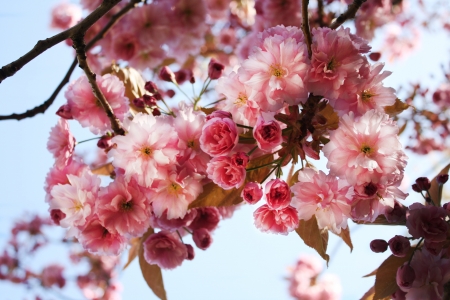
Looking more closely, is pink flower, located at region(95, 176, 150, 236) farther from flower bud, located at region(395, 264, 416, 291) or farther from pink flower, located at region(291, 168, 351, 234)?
flower bud, located at region(395, 264, 416, 291)

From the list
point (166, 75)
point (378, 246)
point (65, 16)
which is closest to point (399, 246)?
point (378, 246)

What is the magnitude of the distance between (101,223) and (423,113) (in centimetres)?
243

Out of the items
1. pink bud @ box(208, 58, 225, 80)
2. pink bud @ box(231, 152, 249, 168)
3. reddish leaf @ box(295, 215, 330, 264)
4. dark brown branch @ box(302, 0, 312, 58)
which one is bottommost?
reddish leaf @ box(295, 215, 330, 264)

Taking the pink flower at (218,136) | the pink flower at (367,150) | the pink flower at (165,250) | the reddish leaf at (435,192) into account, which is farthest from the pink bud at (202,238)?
the reddish leaf at (435,192)

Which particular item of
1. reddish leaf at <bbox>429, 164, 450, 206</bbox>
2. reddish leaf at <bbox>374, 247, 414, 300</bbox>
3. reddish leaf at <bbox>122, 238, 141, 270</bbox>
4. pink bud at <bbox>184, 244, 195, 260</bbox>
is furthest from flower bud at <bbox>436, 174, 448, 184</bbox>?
reddish leaf at <bbox>122, 238, 141, 270</bbox>

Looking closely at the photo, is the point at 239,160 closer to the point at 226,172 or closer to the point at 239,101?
the point at 226,172

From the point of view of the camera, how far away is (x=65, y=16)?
306 centimetres

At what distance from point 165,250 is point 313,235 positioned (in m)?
0.53

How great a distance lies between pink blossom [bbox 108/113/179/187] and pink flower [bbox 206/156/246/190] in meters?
0.11

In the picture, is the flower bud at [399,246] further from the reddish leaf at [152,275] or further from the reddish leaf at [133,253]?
the reddish leaf at [133,253]

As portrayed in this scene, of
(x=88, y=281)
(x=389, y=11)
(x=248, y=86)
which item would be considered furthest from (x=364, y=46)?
(x=88, y=281)

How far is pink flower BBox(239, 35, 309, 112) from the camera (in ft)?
3.21

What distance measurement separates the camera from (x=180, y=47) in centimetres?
236

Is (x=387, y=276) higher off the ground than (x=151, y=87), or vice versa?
(x=151, y=87)
